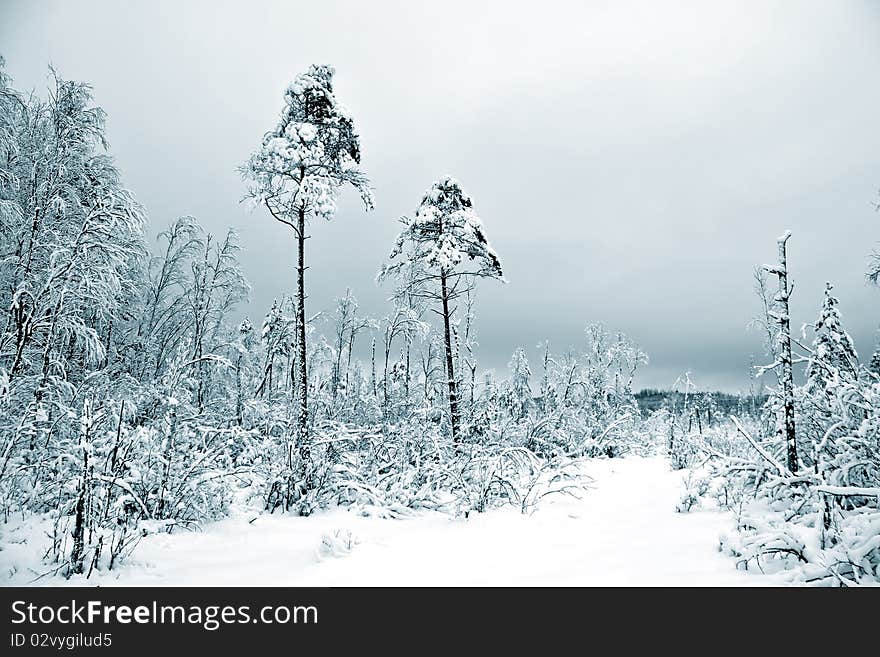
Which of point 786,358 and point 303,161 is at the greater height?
point 303,161

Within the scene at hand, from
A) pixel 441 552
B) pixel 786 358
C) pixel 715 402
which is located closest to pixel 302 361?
pixel 441 552

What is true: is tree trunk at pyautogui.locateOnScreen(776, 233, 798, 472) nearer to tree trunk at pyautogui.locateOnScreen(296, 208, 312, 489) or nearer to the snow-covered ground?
the snow-covered ground

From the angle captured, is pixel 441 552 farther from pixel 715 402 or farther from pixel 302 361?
pixel 715 402

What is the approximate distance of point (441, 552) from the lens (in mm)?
5625

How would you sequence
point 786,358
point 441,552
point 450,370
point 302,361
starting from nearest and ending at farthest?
point 441,552 < point 786,358 < point 302,361 < point 450,370

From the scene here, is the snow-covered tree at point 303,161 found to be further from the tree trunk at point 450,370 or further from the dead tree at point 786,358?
the dead tree at point 786,358

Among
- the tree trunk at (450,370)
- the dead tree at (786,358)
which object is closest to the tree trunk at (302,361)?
the tree trunk at (450,370)

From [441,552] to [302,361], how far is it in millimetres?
5752

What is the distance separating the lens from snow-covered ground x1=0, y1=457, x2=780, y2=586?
4.37 m

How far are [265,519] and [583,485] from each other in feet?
23.6

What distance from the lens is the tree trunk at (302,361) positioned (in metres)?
8.70

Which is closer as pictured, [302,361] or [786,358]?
[786,358]

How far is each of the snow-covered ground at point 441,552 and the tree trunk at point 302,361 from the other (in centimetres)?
127
